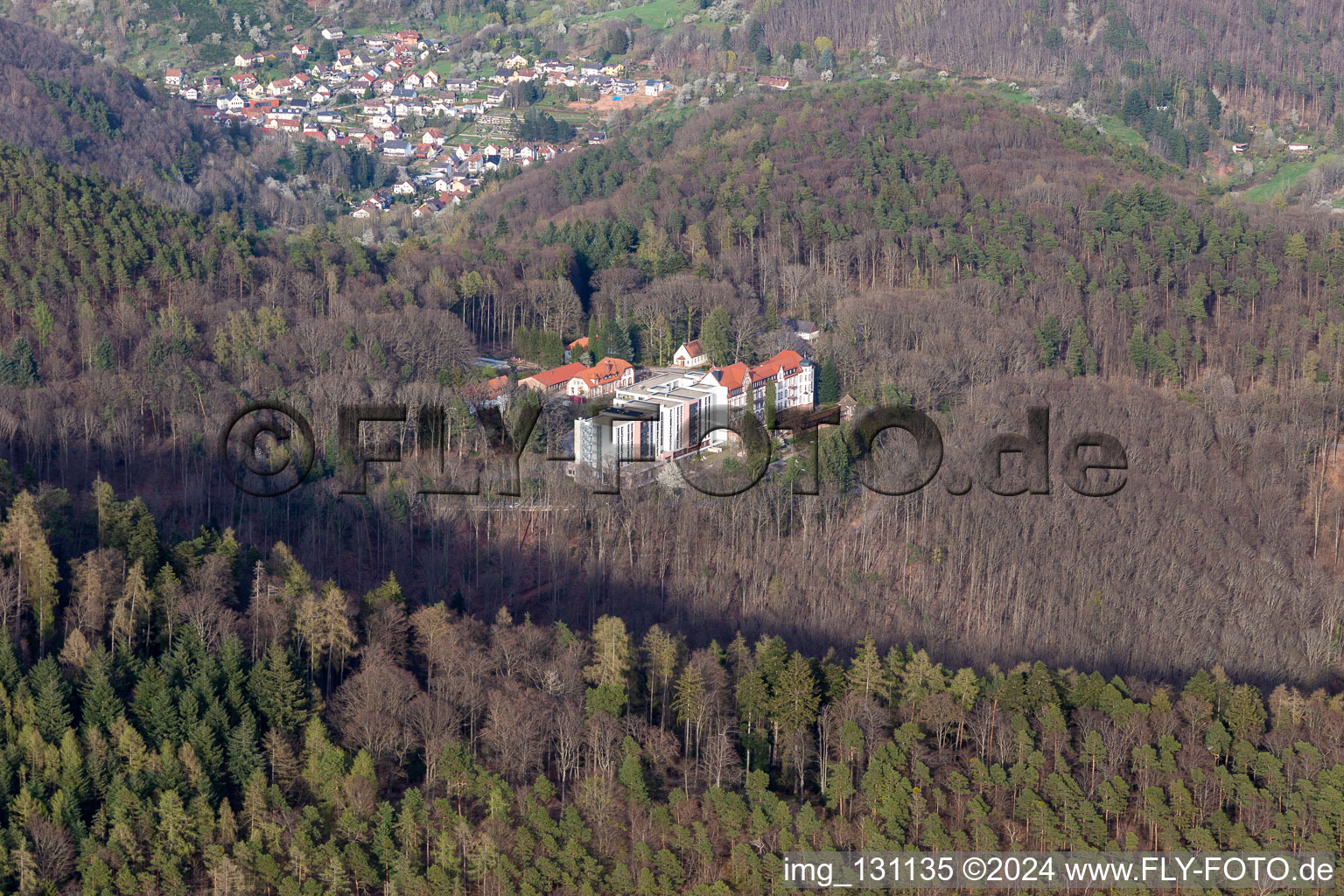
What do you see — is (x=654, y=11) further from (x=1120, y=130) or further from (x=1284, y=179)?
(x=1284, y=179)

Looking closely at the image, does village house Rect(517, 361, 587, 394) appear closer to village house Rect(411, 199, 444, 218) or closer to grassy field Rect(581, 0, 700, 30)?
village house Rect(411, 199, 444, 218)

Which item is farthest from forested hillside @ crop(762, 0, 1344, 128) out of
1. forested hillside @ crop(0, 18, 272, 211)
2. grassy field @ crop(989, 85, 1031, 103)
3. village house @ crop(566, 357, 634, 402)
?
village house @ crop(566, 357, 634, 402)

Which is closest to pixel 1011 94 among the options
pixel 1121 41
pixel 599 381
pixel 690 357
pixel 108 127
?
pixel 1121 41

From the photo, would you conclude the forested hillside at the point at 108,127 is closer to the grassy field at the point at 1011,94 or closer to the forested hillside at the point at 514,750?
the grassy field at the point at 1011,94

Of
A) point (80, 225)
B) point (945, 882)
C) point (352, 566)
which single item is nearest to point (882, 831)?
point (945, 882)

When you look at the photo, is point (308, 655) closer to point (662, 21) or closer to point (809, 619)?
point (809, 619)

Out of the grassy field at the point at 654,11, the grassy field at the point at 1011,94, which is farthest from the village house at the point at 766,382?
the grassy field at the point at 654,11
